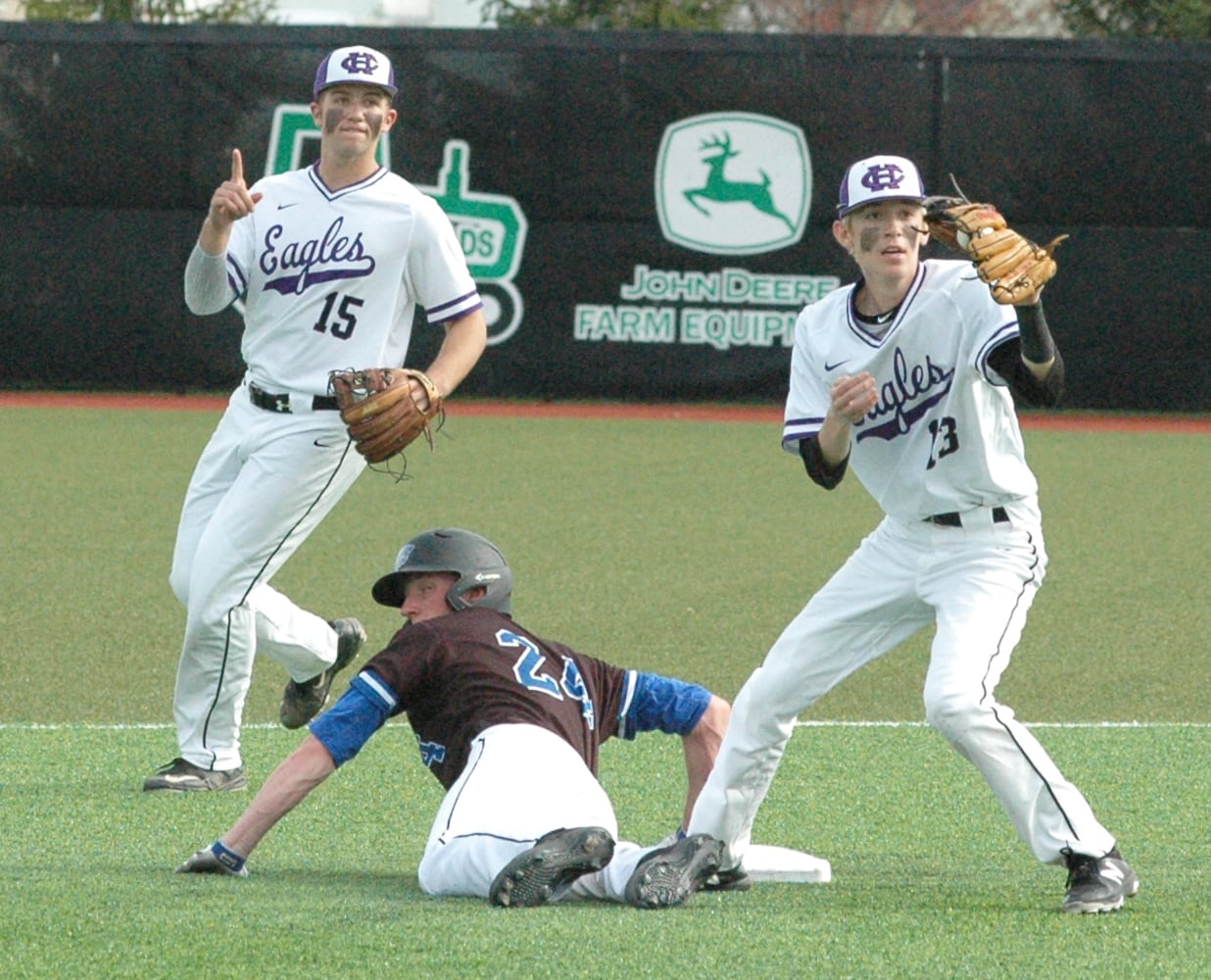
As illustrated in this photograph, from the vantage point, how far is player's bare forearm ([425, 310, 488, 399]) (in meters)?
6.00

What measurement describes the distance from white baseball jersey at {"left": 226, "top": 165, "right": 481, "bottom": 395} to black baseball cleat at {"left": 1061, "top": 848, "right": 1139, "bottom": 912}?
2.65m

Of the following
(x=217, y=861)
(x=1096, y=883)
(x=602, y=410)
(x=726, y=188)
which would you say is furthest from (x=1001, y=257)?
(x=602, y=410)

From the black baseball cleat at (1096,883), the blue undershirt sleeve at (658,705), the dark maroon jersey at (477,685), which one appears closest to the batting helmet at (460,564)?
the dark maroon jersey at (477,685)

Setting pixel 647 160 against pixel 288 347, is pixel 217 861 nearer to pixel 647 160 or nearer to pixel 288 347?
pixel 288 347

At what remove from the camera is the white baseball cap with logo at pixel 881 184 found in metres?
4.78

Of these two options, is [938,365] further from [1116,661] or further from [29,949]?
[1116,661]

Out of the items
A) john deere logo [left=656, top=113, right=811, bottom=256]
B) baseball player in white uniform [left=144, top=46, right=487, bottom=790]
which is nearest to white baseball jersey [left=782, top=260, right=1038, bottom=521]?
baseball player in white uniform [left=144, top=46, right=487, bottom=790]

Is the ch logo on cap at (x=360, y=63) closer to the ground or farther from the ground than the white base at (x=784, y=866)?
farther from the ground

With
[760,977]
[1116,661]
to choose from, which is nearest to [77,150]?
[1116,661]

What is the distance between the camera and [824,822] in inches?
222

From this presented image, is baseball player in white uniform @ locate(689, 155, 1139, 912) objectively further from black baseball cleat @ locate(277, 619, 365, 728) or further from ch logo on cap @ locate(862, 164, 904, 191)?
black baseball cleat @ locate(277, 619, 365, 728)

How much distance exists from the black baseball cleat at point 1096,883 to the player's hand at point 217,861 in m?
1.88

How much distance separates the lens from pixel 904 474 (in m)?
4.88

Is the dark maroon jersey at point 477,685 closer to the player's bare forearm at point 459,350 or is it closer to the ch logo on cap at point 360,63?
the player's bare forearm at point 459,350
